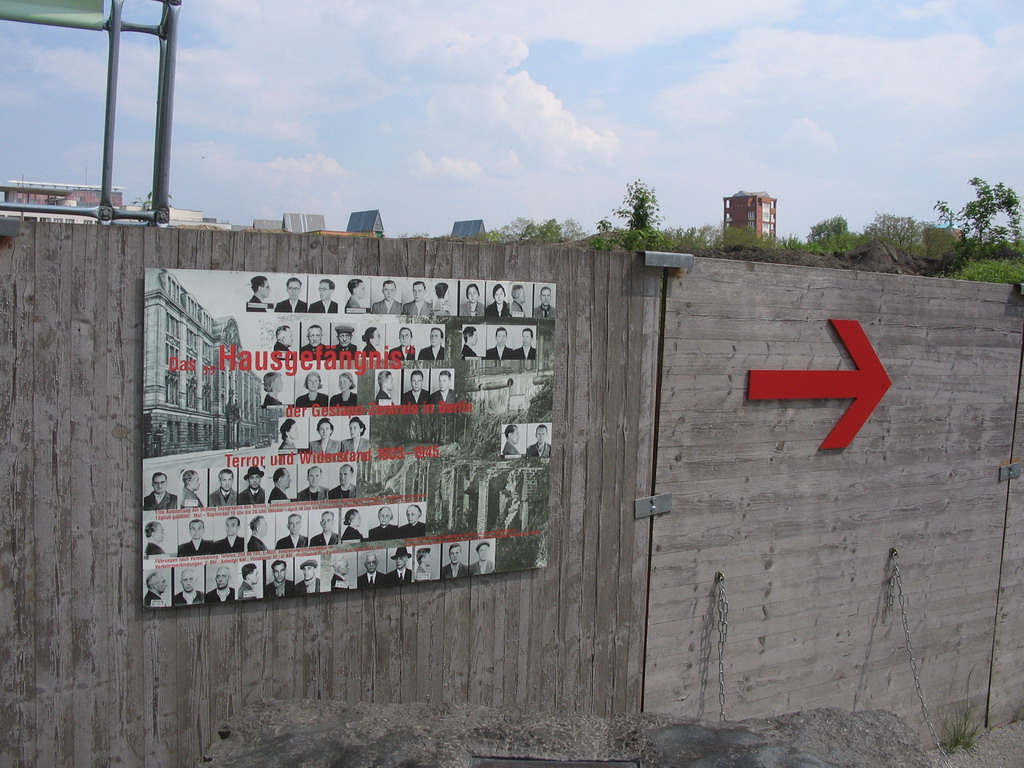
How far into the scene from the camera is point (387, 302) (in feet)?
13.4

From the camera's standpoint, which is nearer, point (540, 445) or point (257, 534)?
point (257, 534)

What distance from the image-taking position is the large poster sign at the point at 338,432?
3715 millimetres

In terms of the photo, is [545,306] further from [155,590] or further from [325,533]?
[155,590]

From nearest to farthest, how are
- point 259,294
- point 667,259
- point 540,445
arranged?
point 259,294
point 540,445
point 667,259

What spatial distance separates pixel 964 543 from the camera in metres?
6.43

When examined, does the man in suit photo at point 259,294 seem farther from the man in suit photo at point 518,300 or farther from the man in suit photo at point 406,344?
the man in suit photo at point 518,300

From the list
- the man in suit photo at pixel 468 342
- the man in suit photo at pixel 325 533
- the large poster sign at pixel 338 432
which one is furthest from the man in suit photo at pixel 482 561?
the man in suit photo at pixel 468 342

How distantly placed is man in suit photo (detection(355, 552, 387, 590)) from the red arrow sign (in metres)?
2.50

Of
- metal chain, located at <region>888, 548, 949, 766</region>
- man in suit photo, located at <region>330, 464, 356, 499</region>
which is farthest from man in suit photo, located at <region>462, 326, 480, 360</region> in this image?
metal chain, located at <region>888, 548, 949, 766</region>

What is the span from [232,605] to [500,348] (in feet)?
5.77

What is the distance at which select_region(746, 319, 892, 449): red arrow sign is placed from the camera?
5301 mm

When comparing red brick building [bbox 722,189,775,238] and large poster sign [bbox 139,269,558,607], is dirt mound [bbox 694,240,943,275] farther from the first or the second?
red brick building [bbox 722,189,775,238]

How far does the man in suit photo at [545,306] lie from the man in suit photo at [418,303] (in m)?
0.61

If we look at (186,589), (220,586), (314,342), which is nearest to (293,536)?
(220,586)
